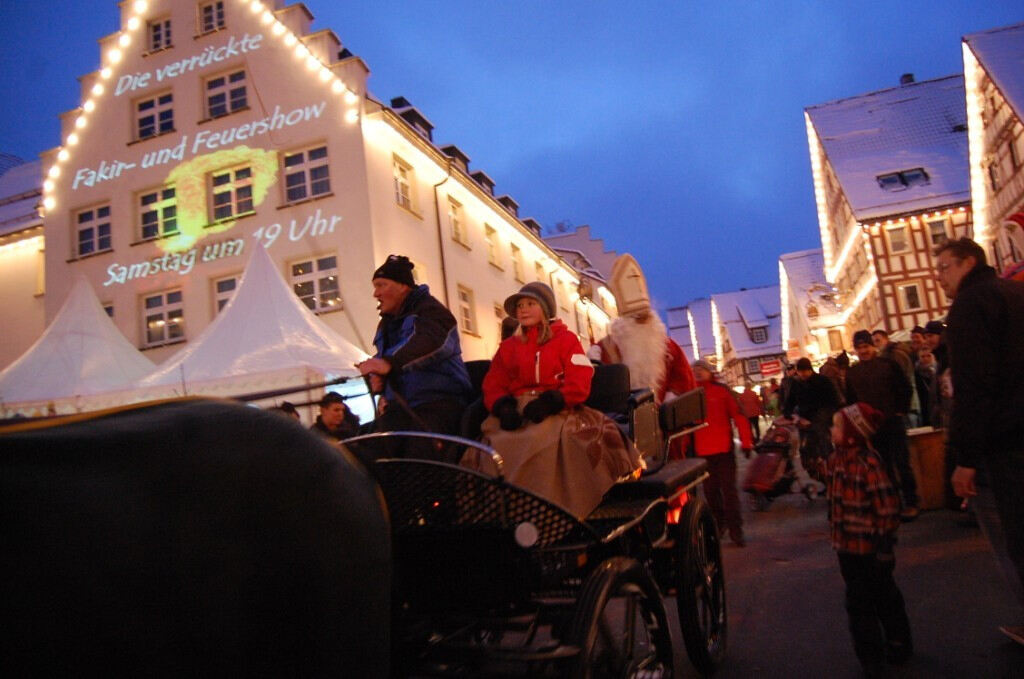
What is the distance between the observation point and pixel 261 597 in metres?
1.25

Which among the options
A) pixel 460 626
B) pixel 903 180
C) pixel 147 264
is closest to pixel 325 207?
pixel 147 264

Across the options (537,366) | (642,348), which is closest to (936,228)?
(642,348)

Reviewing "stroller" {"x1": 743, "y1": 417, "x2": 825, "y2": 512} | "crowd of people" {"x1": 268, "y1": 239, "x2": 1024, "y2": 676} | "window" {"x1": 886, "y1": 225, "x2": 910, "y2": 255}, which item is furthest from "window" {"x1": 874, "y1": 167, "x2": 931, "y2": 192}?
"crowd of people" {"x1": 268, "y1": 239, "x2": 1024, "y2": 676}

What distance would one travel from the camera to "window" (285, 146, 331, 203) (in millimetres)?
16719

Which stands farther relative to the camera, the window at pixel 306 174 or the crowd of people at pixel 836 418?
the window at pixel 306 174

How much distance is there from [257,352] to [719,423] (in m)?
6.50

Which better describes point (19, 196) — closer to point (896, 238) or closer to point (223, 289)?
point (223, 289)

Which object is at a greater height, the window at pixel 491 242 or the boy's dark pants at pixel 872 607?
the window at pixel 491 242

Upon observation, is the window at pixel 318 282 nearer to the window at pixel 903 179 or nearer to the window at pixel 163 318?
the window at pixel 163 318

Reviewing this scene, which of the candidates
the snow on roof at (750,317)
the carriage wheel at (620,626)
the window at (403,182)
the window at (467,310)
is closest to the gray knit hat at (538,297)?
the carriage wheel at (620,626)

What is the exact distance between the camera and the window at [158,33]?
62.9 ft

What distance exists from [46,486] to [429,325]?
219 centimetres

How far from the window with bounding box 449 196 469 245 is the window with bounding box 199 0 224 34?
24.4 ft

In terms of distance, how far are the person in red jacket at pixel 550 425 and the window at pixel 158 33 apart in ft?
65.2
